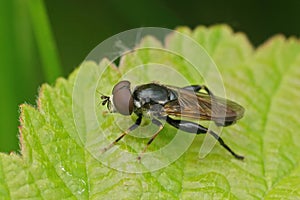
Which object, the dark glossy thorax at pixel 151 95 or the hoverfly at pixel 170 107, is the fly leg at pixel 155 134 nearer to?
the hoverfly at pixel 170 107

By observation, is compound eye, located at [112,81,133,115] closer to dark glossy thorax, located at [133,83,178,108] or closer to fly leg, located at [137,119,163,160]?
dark glossy thorax, located at [133,83,178,108]

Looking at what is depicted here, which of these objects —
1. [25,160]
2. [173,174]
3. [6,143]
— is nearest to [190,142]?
[173,174]

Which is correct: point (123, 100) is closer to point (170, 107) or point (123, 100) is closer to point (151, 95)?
point (151, 95)

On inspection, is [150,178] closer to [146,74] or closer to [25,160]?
[25,160]

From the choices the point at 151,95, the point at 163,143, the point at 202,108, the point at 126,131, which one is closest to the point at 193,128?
the point at 202,108

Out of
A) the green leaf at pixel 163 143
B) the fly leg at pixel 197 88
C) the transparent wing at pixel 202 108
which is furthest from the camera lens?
the fly leg at pixel 197 88

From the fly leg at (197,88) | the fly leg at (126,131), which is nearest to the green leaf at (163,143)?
the fly leg at (126,131)

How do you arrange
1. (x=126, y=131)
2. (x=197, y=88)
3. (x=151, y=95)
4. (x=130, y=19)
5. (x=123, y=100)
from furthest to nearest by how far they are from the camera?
(x=130, y=19) → (x=197, y=88) → (x=151, y=95) → (x=123, y=100) → (x=126, y=131)
